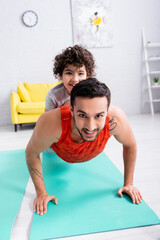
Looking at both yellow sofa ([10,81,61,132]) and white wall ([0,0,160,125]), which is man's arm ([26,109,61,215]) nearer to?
yellow sofa ([10,81,61,132])

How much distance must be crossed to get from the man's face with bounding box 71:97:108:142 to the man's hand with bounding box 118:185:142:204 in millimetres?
578

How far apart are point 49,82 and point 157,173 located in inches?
132

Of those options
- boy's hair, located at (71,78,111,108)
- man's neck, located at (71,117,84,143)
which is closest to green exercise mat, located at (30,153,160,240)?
man's neck, located at (71,117,84,143)

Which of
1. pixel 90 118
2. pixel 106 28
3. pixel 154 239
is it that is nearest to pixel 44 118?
pixel 90 118

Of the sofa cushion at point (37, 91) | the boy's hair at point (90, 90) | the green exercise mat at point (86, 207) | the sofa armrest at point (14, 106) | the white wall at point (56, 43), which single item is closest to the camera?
the boy's hair at point (90, 90)

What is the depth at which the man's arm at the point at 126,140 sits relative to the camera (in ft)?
4.28

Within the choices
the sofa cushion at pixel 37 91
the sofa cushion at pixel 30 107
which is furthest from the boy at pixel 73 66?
the sofa cushion at pixel 37 91

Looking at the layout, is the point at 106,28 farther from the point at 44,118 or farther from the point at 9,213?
the point at 9,213

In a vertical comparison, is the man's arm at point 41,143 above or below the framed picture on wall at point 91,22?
below

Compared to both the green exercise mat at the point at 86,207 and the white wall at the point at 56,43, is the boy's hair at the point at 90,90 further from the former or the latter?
the white wall at the point at 56,43

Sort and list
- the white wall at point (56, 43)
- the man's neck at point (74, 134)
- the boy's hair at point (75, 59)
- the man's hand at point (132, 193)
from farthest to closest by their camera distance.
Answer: the white wall at point (56, 43), the boy's hair at point (75, 59), the man's hand at point (132, 193), the man's neck at point (74, 134)

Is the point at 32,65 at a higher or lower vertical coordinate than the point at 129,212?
higher

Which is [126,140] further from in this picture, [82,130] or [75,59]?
[75,59]

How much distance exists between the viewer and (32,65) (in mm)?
4520
